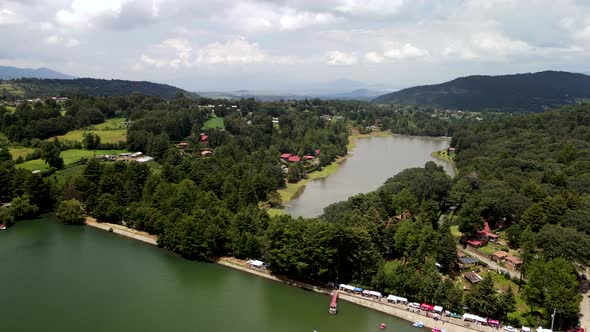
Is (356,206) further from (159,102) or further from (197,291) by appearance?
(159,102)

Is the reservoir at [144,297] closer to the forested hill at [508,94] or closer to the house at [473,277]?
the house at [473,277]

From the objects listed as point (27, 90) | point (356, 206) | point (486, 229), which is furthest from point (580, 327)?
point (27, 90)

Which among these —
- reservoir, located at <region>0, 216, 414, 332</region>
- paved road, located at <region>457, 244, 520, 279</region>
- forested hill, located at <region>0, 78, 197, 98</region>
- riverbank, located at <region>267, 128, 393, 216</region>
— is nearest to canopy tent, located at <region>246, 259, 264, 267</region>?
reservoir, located at <region>0, 216, 414, 332</region>

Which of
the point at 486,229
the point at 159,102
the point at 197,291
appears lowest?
the point at 197,291

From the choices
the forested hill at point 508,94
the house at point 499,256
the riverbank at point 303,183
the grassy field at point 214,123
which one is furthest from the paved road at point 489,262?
the forested hill at point 508,94

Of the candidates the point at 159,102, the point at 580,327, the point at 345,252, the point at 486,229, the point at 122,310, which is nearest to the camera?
the point at 580,327

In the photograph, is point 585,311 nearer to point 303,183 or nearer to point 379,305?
point 379,305

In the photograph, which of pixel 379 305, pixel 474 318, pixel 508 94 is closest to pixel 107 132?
pixel 379 305
